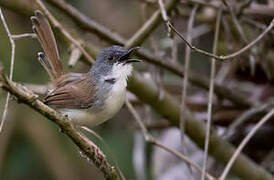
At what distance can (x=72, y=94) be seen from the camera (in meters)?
3.04

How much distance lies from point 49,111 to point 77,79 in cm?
130

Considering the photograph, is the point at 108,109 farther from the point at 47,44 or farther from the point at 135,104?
the point at 135,104

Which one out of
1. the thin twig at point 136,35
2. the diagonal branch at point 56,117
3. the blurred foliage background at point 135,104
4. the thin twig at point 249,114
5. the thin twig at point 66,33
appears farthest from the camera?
the blurred foliage background at point 135,104

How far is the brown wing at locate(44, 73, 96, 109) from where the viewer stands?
2980mm

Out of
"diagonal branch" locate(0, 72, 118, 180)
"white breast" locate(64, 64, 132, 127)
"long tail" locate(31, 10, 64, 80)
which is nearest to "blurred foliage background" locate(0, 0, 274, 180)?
"long tail" locate(31, 10, 64, 80)

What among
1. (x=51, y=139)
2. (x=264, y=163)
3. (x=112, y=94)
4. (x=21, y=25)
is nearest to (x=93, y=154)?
(x=112, y=94)

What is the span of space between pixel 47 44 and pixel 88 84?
0.32m

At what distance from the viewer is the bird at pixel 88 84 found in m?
2.89

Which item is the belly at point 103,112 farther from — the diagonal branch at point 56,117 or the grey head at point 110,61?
the diagonal branch at point 56,117

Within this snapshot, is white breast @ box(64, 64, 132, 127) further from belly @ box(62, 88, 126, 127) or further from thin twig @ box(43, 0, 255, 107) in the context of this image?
thin twig @ box(43, 0, 255, 107)

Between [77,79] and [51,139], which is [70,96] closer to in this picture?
[77,79]

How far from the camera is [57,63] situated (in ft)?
10.4

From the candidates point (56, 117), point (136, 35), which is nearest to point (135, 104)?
point (136, 35)

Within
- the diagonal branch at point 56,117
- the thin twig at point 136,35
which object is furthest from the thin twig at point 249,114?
the diagonal branch at point 56,117
